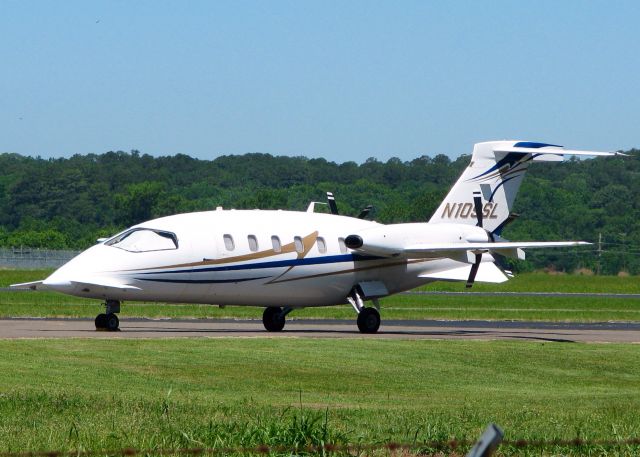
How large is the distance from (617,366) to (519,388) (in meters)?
4.39

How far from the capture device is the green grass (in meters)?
15.7

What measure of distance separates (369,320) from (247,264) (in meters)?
3.95

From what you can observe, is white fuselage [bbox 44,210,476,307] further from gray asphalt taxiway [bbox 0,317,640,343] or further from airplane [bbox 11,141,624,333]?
gray asphalt taxiway [bbox 0,317,640,343]

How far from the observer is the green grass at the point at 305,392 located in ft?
51.5

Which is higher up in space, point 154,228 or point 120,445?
point 154,228

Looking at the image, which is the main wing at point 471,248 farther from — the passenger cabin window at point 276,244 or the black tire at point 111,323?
the black tire at point 111,323

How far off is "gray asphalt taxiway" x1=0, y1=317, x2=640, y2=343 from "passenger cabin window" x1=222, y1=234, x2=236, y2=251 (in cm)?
216

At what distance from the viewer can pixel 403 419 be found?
1786 cm

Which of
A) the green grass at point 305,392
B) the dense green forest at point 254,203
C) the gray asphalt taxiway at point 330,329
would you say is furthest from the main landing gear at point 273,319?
the dense green forest at point 254,203

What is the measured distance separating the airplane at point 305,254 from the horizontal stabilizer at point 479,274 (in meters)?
0.03

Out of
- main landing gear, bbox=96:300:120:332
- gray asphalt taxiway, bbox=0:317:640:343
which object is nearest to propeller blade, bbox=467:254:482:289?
gray asphalt taxiway, bbox=0:317:640:343

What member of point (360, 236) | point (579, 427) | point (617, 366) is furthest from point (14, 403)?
point (360, 236)

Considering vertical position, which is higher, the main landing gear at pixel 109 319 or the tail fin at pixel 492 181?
the tail fin at pixel 492 181

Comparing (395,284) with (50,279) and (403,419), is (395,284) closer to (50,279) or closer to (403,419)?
(50,279)
